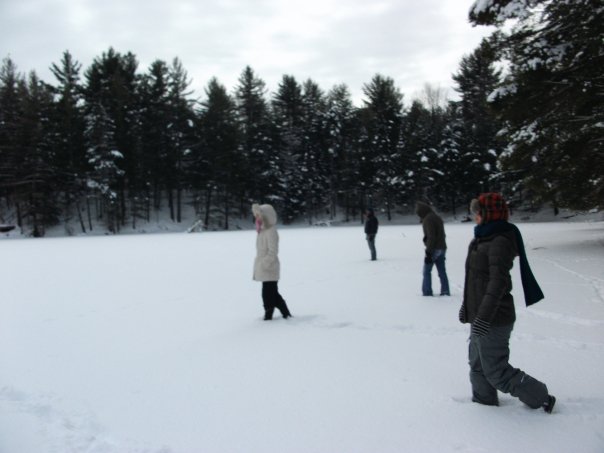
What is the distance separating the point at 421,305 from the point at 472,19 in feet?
23.7

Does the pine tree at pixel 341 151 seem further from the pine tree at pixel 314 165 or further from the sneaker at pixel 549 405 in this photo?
the sneaker at pixel 549 405

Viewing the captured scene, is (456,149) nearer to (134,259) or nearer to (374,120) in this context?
(374,120)

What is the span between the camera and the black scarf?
3760 millimetres

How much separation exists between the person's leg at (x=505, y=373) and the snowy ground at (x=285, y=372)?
0.18 meters

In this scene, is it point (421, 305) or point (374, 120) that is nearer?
point (421, 305)

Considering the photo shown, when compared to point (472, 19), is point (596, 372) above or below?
below

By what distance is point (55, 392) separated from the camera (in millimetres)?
4805

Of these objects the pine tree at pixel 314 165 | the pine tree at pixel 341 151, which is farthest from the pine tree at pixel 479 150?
the pine tree at pixel 314 165

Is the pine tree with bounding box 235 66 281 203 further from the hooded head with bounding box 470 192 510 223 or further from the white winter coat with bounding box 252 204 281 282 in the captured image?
the hooded head with bounding box 470 192 510 223

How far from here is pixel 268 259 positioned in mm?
7652

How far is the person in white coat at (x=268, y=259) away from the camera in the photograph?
7633mm

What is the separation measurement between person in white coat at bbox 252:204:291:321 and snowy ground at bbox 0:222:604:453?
323 mm

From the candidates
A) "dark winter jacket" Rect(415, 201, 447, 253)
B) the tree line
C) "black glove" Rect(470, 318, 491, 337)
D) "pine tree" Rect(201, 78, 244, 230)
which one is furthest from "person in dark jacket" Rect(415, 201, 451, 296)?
"pine tree" Rect(201, 78, 244, 230)

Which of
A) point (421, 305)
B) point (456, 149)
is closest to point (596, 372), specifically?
point (421, 305)
